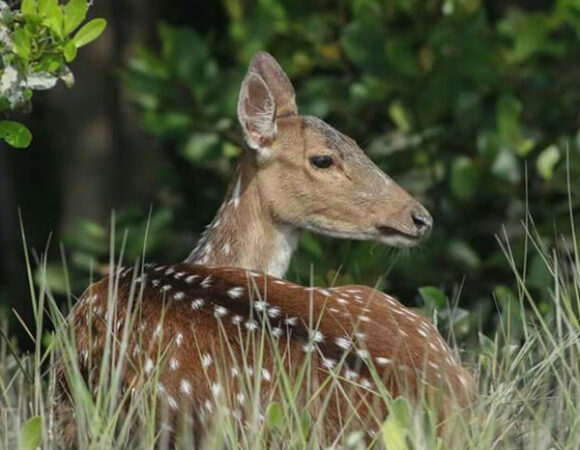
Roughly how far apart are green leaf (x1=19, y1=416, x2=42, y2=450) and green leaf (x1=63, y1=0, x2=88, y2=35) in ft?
3.83

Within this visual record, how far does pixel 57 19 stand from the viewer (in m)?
4.58

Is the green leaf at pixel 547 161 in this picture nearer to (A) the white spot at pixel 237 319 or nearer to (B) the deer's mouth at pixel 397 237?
(B) the deer's mouth at pixel 397 237

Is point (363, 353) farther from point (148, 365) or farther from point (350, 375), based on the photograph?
point (148, 365)

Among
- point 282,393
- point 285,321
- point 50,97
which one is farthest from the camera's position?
point 50,97

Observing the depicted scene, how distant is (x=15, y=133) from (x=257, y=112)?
5.20ft

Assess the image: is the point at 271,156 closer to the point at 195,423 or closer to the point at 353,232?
the point at 353,232

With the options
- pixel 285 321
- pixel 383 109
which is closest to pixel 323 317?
pixel 285 321

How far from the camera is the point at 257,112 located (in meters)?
6.06

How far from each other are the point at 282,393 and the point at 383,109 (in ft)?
14.2

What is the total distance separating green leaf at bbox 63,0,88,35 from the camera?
4.59m

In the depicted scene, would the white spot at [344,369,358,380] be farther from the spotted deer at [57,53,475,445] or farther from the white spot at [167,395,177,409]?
the white spot at [167,395,177,409]

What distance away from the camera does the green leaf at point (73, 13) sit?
15.0ft

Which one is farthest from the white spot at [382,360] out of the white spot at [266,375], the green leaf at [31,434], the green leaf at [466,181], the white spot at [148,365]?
the green leaf at [466,181]

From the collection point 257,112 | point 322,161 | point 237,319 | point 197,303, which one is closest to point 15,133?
point 197,303
